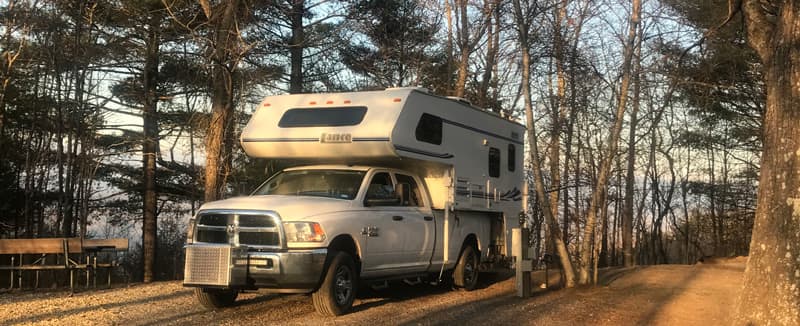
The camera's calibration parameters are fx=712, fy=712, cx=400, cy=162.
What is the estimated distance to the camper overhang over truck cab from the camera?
321 inches

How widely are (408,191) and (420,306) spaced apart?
1.61 m

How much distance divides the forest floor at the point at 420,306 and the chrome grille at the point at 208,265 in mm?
496

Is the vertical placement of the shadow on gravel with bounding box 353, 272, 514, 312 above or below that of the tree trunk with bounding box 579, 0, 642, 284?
below

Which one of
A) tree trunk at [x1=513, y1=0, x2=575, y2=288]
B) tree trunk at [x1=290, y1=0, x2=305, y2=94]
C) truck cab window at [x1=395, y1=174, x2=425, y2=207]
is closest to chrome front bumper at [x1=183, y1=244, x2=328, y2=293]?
truck cab window at [x1=395, y1=174, x2=425, y2=207]

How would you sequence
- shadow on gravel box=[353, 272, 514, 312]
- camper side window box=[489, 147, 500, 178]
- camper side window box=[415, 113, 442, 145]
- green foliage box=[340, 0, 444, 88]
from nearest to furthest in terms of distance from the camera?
camper side window box=[415, 113, 442, 145], shadow on gravel box=[353, 272, 514, 312], camper side window box=[489, 147, 500, 178], green foliage box=[340, 0, 444, 88]

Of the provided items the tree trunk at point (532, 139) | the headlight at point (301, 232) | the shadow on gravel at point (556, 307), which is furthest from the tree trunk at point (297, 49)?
the headlight at point (301, 232)

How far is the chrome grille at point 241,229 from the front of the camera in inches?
320

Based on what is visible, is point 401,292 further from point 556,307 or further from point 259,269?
point 259,269

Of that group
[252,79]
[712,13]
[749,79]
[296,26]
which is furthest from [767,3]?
[296,26]

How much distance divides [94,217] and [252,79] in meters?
14.7

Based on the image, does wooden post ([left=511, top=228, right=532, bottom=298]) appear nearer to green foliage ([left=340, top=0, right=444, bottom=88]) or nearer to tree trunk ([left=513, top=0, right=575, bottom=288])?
tree trunk ([left=513, top=0, right=575, bottom=288])

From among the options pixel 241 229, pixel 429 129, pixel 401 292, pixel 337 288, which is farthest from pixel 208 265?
pixel 401 292

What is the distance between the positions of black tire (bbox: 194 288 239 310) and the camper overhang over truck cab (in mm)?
16

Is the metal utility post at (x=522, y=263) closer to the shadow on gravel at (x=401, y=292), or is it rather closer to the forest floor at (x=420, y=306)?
the forest floor at (x=420, y=306)
